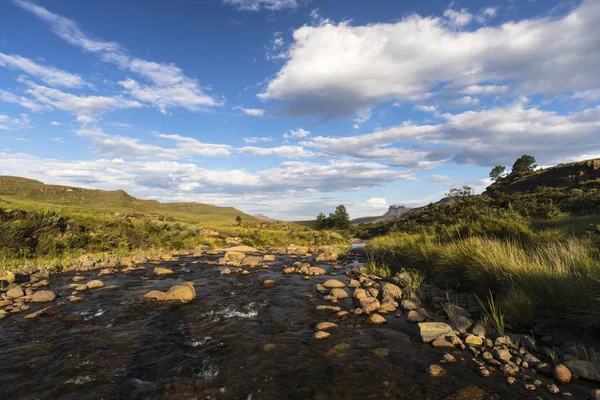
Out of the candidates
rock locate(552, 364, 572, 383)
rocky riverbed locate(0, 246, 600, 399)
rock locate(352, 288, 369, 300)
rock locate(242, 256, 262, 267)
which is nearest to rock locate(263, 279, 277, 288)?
rocky riverbed locate(0, 246, 600, 399)

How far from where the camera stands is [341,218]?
82312 mm

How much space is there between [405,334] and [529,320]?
8.88ft

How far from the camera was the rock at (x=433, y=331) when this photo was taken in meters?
6.31

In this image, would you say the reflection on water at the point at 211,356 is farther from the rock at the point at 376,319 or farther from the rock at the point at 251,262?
the rock at the point at 251,262

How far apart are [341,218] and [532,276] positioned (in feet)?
247

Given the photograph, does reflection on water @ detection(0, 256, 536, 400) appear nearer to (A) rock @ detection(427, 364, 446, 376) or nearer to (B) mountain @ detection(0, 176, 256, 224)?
(A) rock @ detection(427, 364, 446, 376)

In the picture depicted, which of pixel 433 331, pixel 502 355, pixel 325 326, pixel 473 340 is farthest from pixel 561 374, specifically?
pixel 325 326

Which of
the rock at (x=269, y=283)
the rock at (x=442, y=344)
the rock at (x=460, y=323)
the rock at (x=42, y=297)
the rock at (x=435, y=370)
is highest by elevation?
the rock at (x=460, y=323)

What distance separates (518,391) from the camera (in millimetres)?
4387

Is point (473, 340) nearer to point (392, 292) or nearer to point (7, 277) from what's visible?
point (392, 292)

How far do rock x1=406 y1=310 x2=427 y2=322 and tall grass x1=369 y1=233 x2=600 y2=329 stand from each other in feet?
6.13

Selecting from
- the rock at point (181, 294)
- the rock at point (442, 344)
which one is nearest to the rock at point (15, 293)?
the rock at point (181, 294)

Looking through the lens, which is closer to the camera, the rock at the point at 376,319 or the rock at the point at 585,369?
the rock at the point at 585,369

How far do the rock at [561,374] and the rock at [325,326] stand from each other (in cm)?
419
